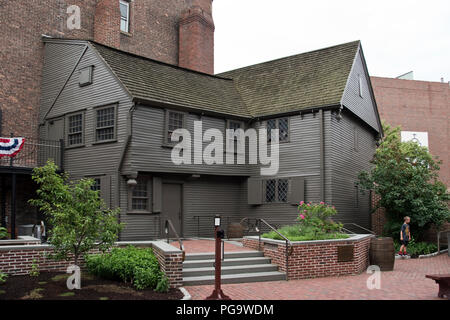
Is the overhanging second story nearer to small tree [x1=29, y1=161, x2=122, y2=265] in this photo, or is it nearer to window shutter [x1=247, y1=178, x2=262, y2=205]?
window shutter [x1=247, y1=178, x2=262, y2=205]

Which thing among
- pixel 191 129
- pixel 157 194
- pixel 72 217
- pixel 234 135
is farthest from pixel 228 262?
pixel 234 135

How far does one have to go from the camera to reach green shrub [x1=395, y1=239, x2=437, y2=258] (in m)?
17.7

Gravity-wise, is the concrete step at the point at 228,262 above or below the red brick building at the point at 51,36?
below

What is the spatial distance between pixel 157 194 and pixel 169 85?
4.41m

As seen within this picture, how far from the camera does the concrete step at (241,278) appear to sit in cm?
1084

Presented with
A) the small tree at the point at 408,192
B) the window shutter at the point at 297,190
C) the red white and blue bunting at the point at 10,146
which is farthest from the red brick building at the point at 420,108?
the red white and blue bunting at the point at 10,146

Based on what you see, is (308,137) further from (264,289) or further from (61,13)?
(61,13)

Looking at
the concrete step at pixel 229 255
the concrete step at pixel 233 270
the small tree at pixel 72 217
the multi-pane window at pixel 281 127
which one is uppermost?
the multi-pane window at pixel 281 127

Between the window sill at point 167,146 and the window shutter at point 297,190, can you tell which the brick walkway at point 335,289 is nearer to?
the window shutter at point 297,190

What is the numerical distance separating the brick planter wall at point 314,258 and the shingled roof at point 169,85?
704cm

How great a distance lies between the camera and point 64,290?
9102 millimetres

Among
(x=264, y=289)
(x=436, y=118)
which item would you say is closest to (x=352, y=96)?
(x=264, y=289)

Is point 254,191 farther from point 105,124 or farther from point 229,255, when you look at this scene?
point 105,124

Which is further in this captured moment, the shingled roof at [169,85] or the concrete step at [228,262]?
the shingled roof at [169,85]
